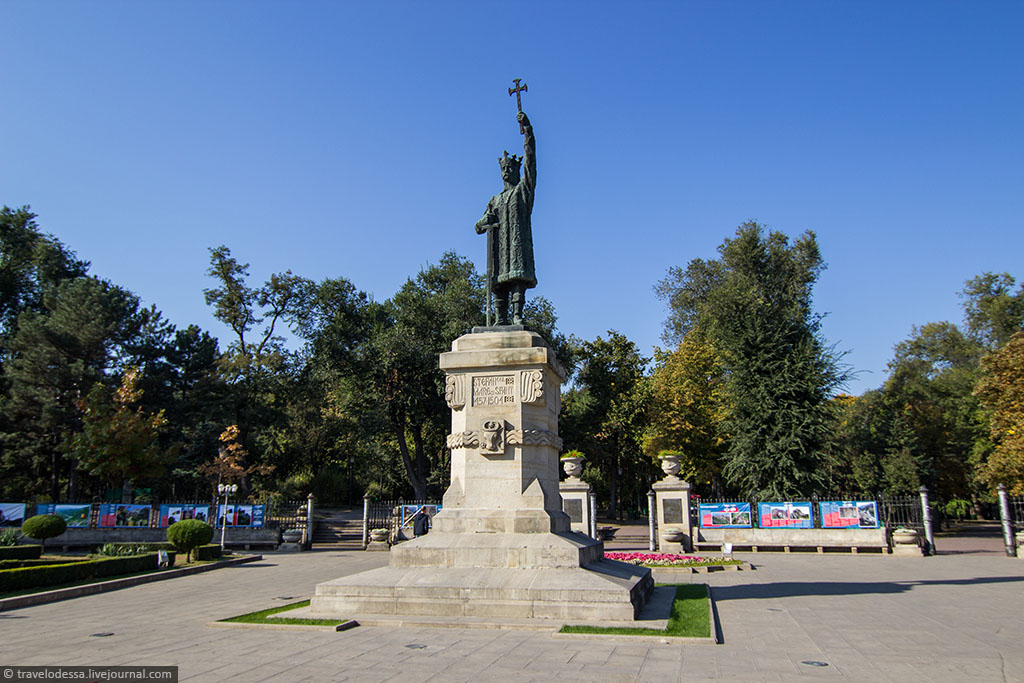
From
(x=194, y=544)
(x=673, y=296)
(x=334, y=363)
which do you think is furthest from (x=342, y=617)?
(x=673, y=296)

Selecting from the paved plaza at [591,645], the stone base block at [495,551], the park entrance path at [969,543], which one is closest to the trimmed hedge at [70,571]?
the paved plaza at [591,645]

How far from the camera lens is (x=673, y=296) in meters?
49.3

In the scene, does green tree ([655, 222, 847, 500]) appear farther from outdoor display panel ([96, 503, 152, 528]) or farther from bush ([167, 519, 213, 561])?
outdoor display panel ([96, 503, 152, 528])

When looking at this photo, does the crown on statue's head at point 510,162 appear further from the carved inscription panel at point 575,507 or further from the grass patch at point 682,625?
the carved inscription panel at point 575,507

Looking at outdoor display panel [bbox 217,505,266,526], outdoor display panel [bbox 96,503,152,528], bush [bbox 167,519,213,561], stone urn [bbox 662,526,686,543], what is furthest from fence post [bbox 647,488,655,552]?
outdoor display panel [bbox 96,503,152,528]

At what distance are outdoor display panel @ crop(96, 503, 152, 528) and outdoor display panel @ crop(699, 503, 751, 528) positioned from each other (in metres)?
23.4

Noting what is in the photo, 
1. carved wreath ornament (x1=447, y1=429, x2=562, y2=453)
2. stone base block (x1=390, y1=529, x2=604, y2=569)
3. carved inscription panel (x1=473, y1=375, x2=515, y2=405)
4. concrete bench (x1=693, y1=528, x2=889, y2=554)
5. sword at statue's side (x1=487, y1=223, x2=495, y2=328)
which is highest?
sword at statue's side (x1=487, y1=223, x2=495, y2=328)

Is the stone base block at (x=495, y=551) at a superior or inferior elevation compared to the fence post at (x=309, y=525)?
superior

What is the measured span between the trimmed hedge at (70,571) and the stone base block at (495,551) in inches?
393

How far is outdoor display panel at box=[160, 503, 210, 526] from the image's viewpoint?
28.5 m

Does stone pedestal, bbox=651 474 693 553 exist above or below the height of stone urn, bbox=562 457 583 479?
below

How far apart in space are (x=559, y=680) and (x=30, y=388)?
121 ft

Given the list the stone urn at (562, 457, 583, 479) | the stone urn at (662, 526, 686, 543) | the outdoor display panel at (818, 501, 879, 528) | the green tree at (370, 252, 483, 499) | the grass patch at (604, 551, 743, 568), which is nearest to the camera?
the grass patch at (604, 551, 743, 568)

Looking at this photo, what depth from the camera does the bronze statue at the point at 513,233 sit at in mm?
12023
